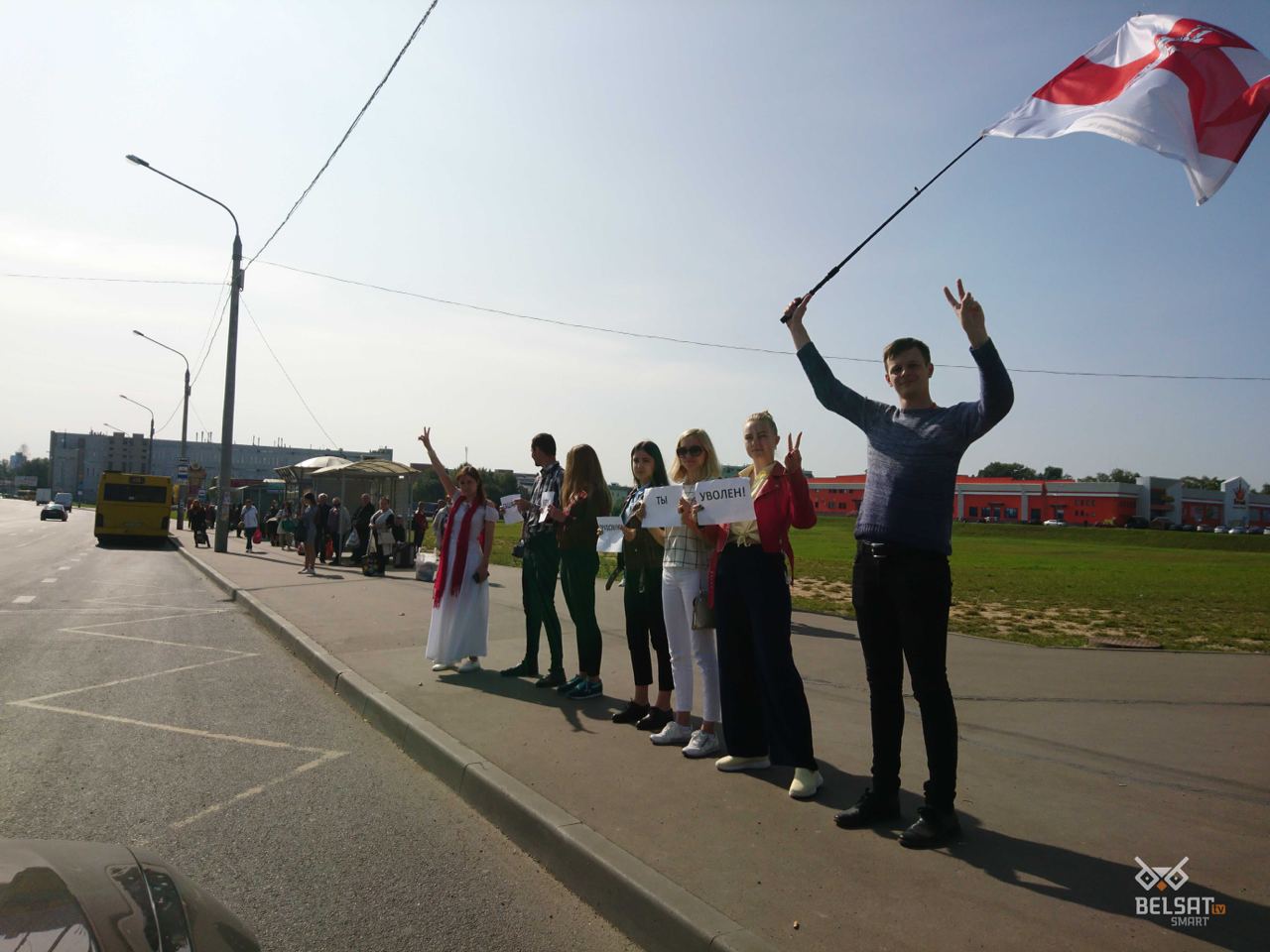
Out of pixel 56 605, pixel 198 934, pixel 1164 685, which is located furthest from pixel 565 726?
pixel 56 605

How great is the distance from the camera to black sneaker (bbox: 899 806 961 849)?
11.7 ft

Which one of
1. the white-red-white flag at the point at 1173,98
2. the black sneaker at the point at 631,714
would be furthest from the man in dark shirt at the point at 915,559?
the black sneaker at the point at 631,714

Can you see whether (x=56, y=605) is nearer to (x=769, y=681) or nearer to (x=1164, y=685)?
(x=769, y=681)

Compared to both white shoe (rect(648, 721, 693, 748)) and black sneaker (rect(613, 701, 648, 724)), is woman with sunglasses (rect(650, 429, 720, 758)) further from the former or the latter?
black sneaker (rect(613, 701, 648, 724))

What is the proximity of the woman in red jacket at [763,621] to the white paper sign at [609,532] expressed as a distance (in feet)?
4.09

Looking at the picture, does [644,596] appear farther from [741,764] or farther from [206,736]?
[206,736]

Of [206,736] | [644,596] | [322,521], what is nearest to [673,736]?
[644,596]

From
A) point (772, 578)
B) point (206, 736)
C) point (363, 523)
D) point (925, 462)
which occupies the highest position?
point (925, 462)

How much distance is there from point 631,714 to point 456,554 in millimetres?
2681

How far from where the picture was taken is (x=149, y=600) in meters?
13.9

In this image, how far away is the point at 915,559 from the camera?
3.70 m

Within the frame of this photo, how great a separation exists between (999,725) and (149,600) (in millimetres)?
13229

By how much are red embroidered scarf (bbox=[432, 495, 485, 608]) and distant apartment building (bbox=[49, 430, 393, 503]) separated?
11333 cm

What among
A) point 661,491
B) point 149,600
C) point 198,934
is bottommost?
point 149,600
